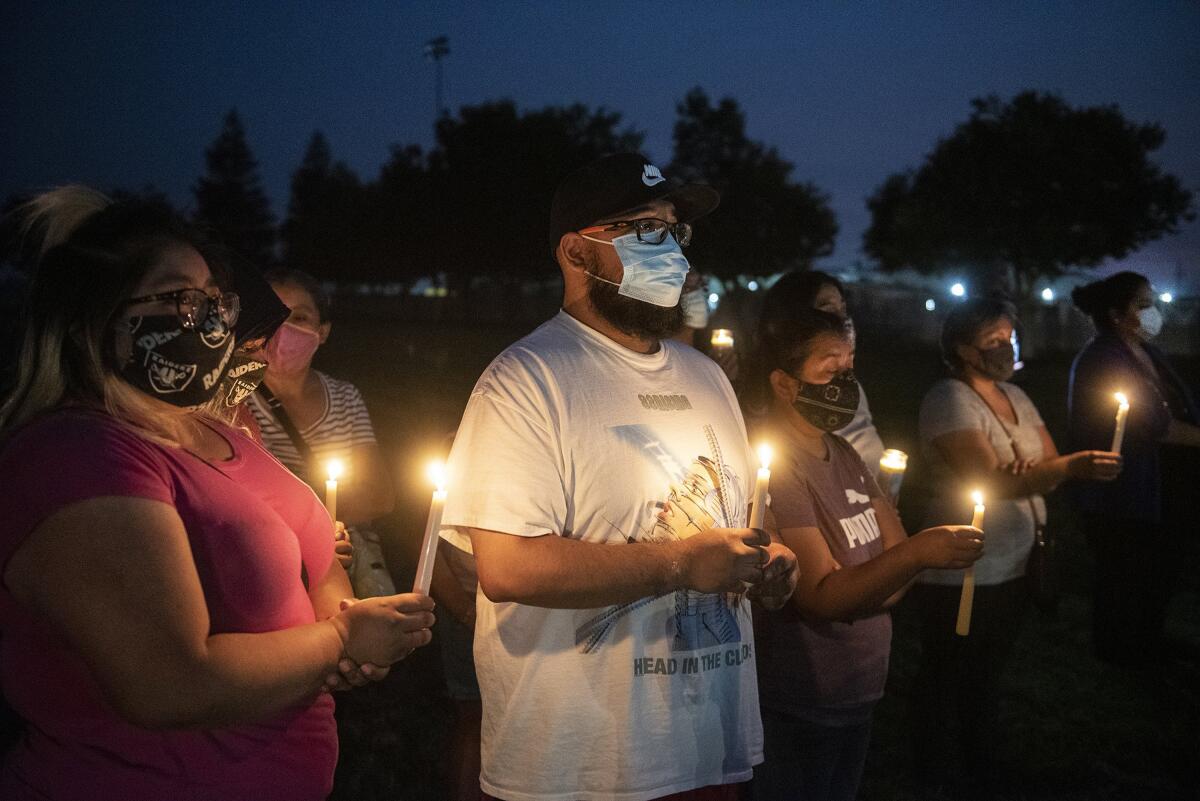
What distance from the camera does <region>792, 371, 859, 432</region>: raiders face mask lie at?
11.1 feet

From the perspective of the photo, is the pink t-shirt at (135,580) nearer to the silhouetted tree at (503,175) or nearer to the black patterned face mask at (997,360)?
the black patterned face mask at (997,360)

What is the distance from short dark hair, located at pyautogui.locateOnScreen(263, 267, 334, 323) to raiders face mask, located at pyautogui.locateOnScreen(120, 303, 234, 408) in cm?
226

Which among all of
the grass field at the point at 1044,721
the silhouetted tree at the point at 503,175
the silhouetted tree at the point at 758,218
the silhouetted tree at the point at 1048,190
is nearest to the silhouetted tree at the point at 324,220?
the silhouetted tree at the point at 503,175

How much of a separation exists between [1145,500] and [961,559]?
11.7ft

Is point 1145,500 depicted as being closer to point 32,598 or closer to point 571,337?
point 571,337

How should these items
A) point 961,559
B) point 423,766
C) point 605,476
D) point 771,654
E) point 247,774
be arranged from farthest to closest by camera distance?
point 423,766
point 771,654
point 961,559
point 605,476
point 247,774

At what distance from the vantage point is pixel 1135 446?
18.7ft

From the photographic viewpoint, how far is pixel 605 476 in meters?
2.37

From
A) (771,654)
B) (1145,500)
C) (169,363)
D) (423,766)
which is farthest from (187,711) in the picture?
(1145,500)

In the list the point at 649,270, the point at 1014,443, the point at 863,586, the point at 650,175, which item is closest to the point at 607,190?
the point at 650,175

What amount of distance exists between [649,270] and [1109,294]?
4.41m

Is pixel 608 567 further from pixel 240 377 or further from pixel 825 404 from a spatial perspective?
pixel 825 404

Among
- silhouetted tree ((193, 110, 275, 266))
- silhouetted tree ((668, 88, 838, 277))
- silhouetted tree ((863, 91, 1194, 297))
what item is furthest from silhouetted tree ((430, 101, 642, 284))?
silhouetted tree ((193, 110, 275, 266))

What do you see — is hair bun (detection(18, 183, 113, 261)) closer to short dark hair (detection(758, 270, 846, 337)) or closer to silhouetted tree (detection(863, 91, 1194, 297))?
short dark hair (detection(758, 270, 846, 337))
